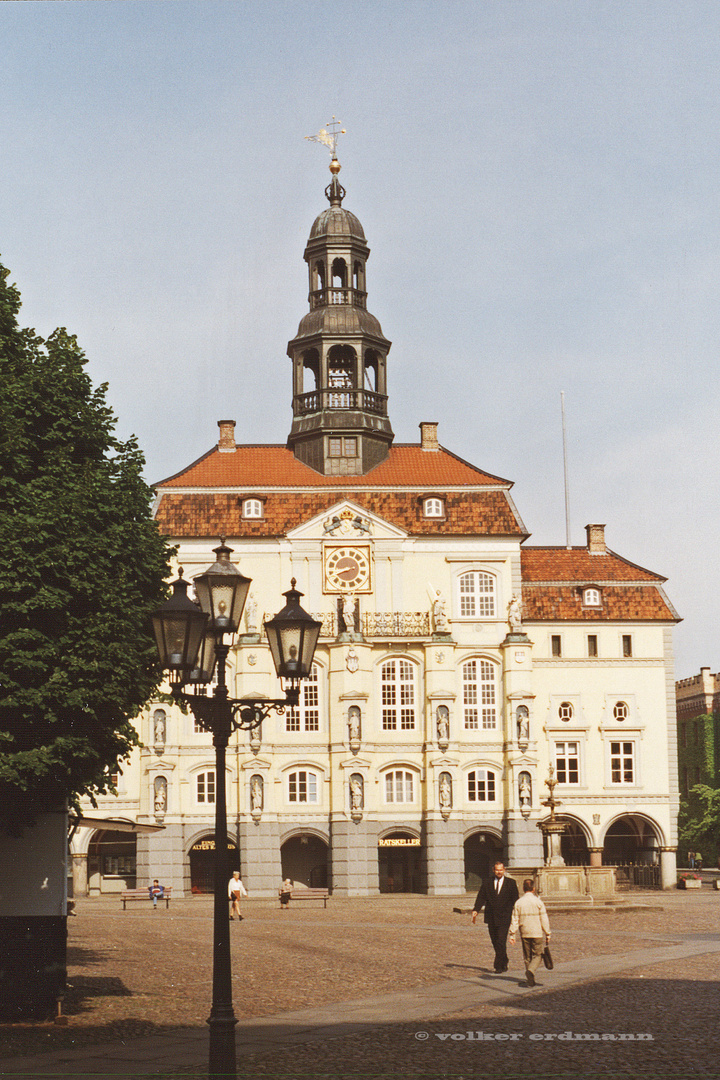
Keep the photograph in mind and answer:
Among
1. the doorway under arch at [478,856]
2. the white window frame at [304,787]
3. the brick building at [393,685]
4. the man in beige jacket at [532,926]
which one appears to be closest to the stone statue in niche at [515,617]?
the brick building at [393,685]

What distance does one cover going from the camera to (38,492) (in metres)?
20.4

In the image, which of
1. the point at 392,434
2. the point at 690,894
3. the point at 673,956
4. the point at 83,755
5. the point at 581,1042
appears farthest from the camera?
the point at 392,434

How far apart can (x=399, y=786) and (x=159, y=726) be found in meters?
11.2

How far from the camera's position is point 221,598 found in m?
15.4

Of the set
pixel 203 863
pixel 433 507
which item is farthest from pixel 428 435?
pixel 203 863

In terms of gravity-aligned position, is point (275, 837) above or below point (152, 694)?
below

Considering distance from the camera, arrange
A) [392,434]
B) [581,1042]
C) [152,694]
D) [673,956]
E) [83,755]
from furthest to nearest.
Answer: [392,434]
[673,956]
[152,694]
[83,755]
[581,1042]

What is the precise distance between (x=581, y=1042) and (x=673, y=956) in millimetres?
12570

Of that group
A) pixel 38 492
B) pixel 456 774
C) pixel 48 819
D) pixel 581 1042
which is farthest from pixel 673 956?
pixel 456 774

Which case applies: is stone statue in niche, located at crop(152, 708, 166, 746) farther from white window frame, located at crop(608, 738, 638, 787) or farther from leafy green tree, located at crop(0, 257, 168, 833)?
leafy green tree, located at crop(0, 257, 168, 833)

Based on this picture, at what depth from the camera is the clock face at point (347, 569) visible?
2611 inches

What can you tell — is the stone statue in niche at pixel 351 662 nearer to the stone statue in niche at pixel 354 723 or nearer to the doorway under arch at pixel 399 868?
the stone statue in niche at pixel 354 723

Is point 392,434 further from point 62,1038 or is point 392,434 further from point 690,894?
point 62,1038

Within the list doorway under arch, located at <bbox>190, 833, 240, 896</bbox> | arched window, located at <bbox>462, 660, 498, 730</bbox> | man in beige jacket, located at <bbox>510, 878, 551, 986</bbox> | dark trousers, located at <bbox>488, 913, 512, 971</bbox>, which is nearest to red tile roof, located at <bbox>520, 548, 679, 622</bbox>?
arched window, located at <bbox>462, 660, 498, 730</bbox>
